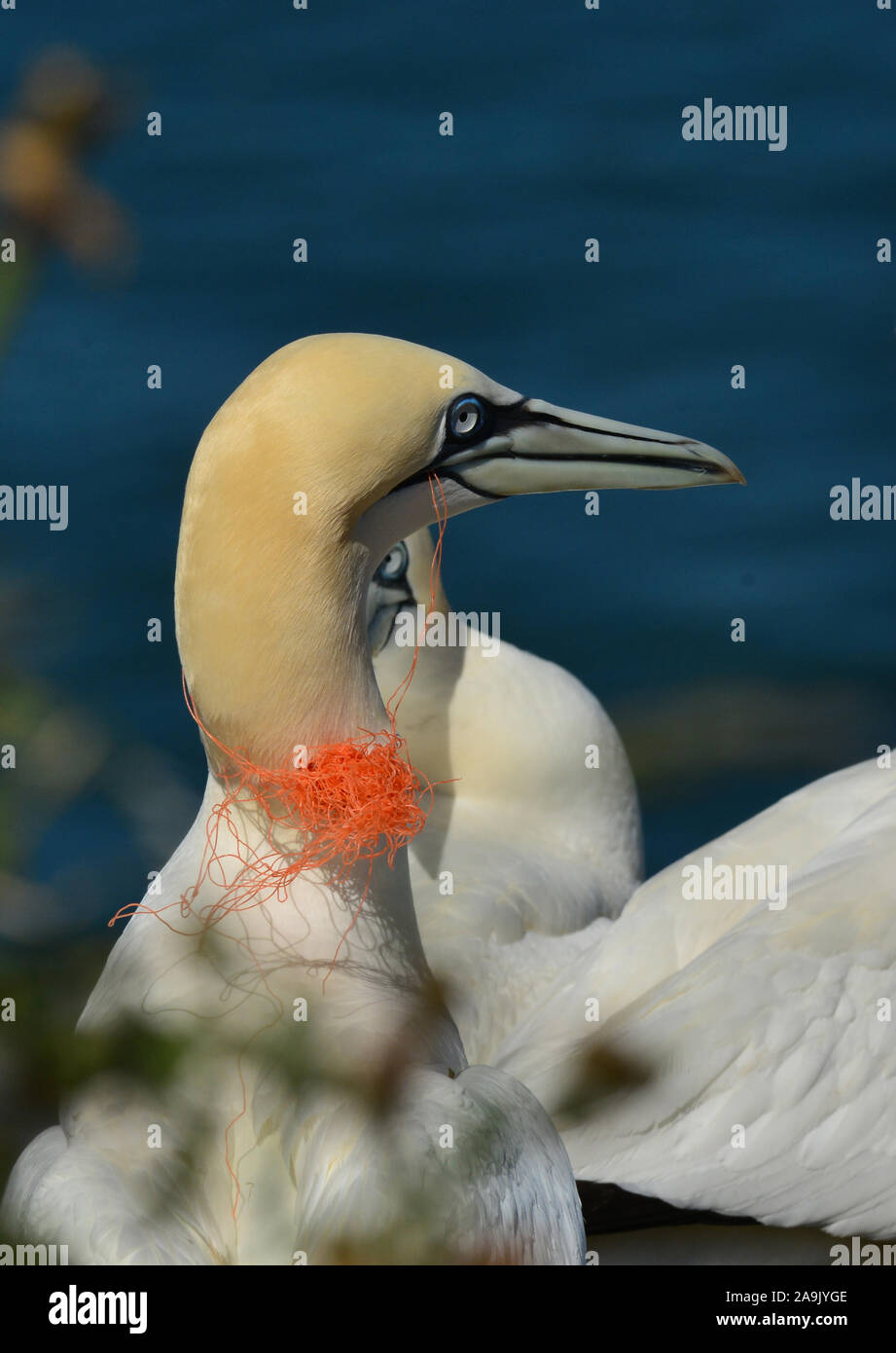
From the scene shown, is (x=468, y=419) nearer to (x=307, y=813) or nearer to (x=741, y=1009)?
(x=307, y=813)

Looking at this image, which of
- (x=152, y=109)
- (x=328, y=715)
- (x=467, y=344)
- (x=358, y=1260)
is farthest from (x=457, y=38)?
(x=358, y=1260)

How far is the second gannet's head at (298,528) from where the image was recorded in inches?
120

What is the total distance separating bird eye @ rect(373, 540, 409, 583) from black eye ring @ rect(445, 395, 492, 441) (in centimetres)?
179

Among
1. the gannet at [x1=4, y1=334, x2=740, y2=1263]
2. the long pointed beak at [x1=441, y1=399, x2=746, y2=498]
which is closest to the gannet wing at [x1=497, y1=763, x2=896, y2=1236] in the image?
the gannet at [x1=4, y1=334, x2=740, y2=1263]

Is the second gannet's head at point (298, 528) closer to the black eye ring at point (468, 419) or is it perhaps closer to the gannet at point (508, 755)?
the black eye ring at point (468, 419)

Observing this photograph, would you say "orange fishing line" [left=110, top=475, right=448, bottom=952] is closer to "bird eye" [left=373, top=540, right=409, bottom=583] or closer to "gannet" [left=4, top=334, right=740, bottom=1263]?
"gannet" [left=4, top=334, right=740, bottom=1263]

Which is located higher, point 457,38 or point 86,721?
point 457,38

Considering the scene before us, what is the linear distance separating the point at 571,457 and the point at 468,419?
0.37 m

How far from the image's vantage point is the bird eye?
17.4 ft

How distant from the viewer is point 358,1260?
147 cm

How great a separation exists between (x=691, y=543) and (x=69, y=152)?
667 cm
